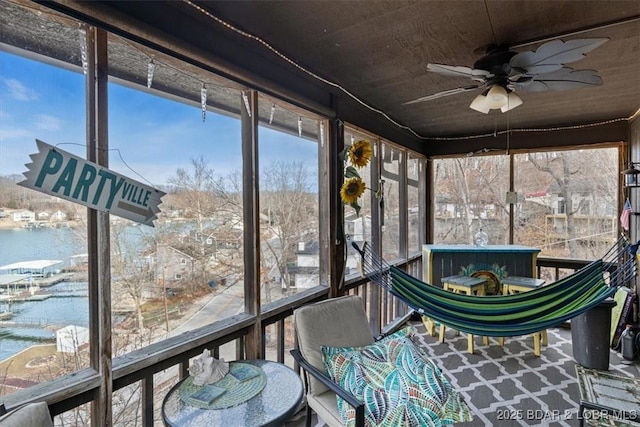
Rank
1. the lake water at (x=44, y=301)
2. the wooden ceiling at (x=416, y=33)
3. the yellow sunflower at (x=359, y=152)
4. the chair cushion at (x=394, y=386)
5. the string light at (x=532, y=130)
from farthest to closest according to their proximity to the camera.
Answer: the string light at (x=532, y=130)
the yellow sunflower at (x=359, y=152)
the wooden ceiling at (x=416, y=33)
the chair cushion at (x=394, y=386)
the lake water at (x=44, y=301)

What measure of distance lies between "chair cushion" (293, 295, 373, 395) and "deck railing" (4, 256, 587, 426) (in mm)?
282

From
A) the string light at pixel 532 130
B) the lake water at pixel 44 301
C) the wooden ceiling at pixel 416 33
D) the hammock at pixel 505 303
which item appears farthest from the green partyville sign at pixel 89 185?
the string light at pixel 532 130

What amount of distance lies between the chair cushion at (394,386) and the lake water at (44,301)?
1.17 m

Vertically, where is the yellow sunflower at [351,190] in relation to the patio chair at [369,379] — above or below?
above

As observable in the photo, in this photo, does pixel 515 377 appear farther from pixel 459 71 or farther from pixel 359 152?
pixel 459 71

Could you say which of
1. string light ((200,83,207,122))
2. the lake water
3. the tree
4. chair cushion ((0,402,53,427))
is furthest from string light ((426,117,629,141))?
chair cushion ((0,402,53,427))

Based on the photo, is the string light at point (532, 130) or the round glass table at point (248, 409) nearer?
the round glass table at point (248, 409)

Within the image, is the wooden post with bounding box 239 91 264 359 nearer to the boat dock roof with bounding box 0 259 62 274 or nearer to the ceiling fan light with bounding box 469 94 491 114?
the boat dock roof with bounding box 0 259 62 274

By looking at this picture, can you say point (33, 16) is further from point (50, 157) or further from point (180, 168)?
point (180, 168)

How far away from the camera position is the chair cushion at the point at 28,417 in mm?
924

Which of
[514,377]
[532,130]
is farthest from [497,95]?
[532,130]

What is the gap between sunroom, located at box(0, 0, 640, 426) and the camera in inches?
46.8

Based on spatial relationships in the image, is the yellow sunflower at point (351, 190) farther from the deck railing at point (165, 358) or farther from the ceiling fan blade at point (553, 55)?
the ceiling fan blade at point (553, 55)

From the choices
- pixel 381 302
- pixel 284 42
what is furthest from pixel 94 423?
pixel 381 302
